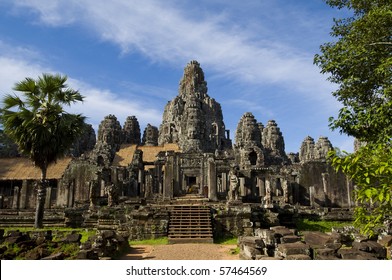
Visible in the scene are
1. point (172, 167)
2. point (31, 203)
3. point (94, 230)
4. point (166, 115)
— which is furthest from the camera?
point (166, 115)

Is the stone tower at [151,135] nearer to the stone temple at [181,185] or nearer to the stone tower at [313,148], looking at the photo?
the stone temple at [181,185]

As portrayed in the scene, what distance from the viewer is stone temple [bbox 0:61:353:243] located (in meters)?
15.6

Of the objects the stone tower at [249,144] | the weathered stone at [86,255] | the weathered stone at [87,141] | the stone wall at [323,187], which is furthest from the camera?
the weathered stone at [87,141]

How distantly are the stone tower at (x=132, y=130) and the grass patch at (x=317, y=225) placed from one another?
41.1 m

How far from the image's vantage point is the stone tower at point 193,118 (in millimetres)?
46438

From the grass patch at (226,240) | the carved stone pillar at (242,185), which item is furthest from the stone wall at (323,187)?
the grass patch at (226,240)

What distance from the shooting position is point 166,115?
65.7 meters

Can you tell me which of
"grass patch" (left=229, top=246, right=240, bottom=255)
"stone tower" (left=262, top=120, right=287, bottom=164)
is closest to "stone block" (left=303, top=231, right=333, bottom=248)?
"grass patch" (left=229, top=246, right=240, bottom=255)

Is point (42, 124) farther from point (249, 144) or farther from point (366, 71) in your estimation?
point (249, 144)

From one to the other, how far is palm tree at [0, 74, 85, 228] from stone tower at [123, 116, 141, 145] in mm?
38139

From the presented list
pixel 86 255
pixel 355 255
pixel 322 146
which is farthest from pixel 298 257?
pixel 322 146
